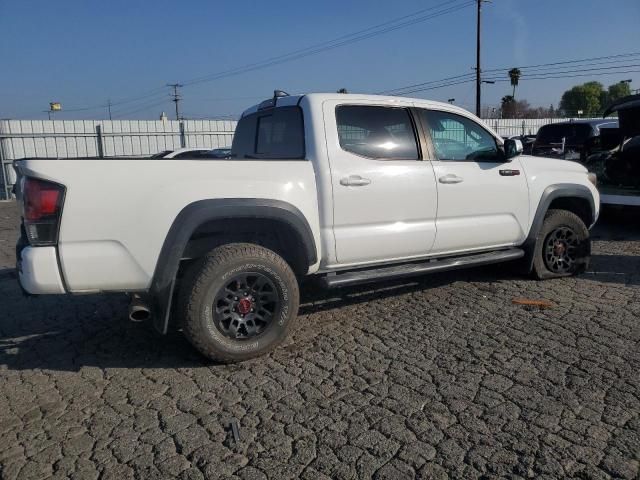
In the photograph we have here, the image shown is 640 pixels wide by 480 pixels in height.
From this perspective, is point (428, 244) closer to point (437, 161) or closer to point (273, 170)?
point (437, 161)

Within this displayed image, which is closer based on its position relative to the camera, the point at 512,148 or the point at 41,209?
the point at 41,209

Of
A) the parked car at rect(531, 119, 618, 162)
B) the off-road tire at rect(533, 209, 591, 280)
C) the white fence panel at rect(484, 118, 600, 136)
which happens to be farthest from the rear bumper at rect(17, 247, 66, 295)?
the white fence panel at rect(484, 118, 600, 136)

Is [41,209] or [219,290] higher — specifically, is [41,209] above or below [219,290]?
above

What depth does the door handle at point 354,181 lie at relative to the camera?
4215 millimetres

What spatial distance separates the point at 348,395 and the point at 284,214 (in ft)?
4.40

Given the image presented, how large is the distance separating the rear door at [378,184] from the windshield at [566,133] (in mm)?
11094

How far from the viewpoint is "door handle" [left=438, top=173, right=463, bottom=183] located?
4.77 meters

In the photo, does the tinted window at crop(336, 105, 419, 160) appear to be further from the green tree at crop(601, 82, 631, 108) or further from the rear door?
the green tree at crop(601, 82, 631, 108)

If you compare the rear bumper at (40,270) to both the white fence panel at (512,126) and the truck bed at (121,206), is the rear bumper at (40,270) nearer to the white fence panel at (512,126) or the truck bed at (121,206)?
the truck bed at (121,206)

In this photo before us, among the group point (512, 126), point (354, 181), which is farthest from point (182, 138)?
point (512, 126)

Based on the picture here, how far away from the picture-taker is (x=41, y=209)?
3.31m

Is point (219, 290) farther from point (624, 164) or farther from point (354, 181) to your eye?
point (624, 164)

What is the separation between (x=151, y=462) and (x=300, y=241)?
6.06 ft

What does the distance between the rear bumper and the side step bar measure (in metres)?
1.93
